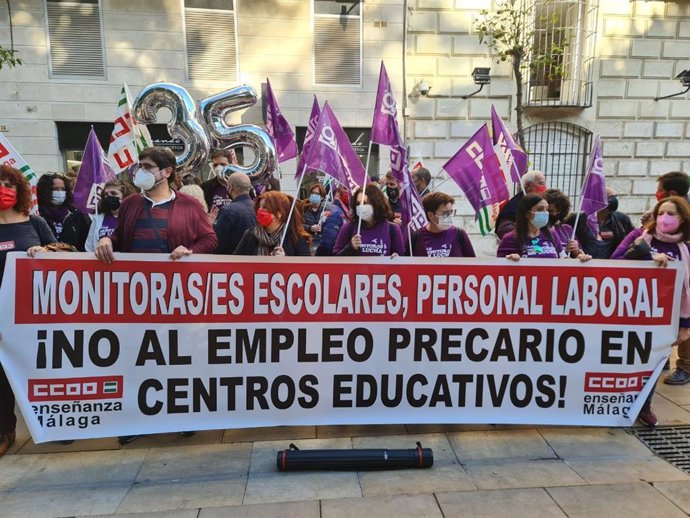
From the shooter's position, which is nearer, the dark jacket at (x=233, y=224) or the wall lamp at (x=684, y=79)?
the dark jacket at (x=233, y=224)

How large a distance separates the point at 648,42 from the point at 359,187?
38.5 ft

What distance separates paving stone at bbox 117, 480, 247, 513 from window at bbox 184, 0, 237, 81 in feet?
32.3

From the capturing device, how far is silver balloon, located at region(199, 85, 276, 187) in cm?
729

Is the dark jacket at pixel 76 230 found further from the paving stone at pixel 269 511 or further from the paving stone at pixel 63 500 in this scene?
the paving stone at pixel 269 511

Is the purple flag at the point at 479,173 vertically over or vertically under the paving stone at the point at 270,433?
over

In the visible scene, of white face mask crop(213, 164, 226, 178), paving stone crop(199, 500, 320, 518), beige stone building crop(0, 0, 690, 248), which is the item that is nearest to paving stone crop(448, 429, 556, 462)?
paving stone crop(199, 500, 320, 518)

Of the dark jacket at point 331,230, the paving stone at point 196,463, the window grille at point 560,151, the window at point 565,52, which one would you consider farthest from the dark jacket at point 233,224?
the window at point 565,52

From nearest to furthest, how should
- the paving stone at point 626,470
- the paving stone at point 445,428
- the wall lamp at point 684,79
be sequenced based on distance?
the paving stone at point 626,470, the paving stone at point 445,428, the wall lamp at point 684,79

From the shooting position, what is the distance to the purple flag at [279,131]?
705 cm

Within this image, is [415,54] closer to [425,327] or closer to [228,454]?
[425,327]

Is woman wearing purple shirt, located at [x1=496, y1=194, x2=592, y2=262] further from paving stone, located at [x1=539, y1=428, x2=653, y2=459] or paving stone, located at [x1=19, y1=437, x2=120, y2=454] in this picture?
paving stone, located at [x1=19, y1=437, x2=120, y2=454]

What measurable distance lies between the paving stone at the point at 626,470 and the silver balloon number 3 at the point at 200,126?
17.5 feet

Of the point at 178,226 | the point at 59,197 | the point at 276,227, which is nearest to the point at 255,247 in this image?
the point at 276,227

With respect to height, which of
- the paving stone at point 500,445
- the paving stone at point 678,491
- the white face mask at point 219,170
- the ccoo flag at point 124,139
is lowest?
the paving stone at point 500,445
